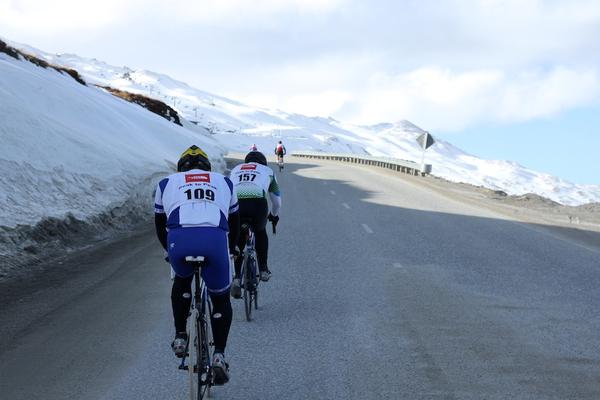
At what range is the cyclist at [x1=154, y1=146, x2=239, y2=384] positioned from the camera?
4785 mm

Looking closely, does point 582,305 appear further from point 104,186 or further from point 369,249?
point 104,186

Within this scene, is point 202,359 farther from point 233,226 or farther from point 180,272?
point 233,226

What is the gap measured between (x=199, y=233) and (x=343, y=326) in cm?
307

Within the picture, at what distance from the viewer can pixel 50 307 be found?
8.18m

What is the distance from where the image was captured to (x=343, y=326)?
731 centimetres

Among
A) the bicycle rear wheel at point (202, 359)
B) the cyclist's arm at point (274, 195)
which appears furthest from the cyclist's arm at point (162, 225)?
the cyclist's arm at point (274, 195)

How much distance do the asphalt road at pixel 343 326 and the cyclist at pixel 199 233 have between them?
0.65 meters

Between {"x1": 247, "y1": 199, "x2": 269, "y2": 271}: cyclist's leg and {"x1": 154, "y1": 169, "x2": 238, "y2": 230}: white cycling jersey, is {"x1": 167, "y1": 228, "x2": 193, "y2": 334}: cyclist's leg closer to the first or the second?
{"x1": 154, "y1": 169, "x2": 238, "y2": 230}: white cycling jersey

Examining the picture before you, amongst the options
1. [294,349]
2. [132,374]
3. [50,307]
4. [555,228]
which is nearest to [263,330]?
[294,349]

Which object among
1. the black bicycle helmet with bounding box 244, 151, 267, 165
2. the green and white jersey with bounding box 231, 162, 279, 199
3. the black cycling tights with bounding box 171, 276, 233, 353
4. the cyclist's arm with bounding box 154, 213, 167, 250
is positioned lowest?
the black cycling tights with bounding box 171, 276, 233, 353

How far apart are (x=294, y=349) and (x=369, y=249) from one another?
677 cm

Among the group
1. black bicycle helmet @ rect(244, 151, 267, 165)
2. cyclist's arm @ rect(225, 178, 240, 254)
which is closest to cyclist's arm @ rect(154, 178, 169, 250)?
cyclist's arm @ rect(225, 178, 240, 254)

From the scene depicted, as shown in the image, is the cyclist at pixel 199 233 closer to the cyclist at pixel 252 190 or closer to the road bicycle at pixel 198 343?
the road bicycle at pixel 198 343

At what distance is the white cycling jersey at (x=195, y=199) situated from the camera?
15.8ft
